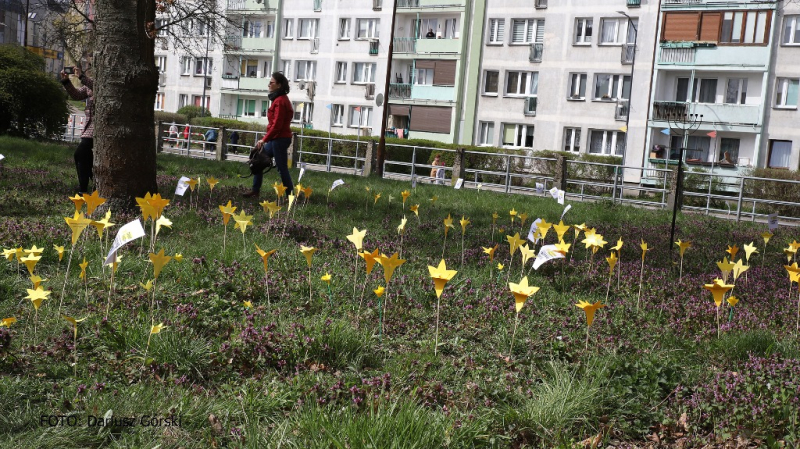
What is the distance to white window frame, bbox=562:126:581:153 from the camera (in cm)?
4256

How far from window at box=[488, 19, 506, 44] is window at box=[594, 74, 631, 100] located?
5.96 metres

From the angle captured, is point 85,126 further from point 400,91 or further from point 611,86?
point 400,91

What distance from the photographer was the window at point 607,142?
136 ft

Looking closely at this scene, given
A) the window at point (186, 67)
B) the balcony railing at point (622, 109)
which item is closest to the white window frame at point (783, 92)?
the balcony railing at point (622, 109)

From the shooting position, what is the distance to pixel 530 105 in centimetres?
4381

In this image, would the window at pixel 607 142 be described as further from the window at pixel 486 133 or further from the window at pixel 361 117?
the window at pixel 361 117

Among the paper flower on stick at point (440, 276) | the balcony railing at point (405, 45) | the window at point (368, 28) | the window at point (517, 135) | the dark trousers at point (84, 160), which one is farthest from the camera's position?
the window at point (368, 28)

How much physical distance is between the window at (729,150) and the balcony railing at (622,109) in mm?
4513

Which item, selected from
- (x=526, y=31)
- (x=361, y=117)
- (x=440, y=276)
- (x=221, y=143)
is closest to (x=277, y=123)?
(x=440, y=276)

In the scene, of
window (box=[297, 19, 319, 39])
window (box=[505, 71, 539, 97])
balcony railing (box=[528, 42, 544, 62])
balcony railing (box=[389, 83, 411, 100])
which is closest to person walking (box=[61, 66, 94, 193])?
window (box=[505, 71, 539, 97])

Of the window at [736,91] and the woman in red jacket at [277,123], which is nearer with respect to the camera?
the woman in red jacket at [277,123]

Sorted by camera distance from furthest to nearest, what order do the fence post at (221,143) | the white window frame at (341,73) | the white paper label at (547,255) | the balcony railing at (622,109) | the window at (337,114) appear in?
the window at (337,114) → the white window frame at (341,73) → the balcony railing at (622,109) → the fence post at (221,143) → the white paper label at (547,255)

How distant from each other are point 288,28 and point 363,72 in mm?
7576

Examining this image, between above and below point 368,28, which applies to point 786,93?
below
